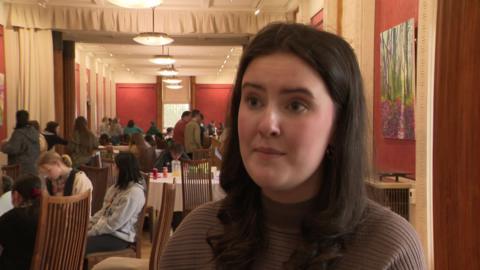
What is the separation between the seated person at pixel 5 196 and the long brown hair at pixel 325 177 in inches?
119

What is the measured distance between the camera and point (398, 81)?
14.0 feet

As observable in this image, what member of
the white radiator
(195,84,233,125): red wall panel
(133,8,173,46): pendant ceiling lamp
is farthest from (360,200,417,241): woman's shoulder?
(195,84,233,125): red wall panel

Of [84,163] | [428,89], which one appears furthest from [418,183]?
[84,163]

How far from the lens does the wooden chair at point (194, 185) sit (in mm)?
4996

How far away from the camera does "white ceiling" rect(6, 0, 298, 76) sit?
868cm

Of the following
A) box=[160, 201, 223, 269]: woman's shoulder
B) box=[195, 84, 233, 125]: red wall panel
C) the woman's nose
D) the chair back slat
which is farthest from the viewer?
box=[195, 84, 233, 125]: red wall panel

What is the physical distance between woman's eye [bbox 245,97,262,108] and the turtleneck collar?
188mm

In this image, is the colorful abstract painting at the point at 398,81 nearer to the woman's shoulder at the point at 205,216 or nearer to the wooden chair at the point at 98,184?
the wooden chair at the point at 98,184

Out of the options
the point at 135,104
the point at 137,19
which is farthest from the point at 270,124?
the point at 135,104

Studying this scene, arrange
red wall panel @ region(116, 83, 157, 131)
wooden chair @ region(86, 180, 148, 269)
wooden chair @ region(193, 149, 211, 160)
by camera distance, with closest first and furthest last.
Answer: wooden chair @ region(86, 180, 148, 269) → wooden chair @ region(193, 149, 211, 160) → red wall panel @ region(116, 83, 157, 131)

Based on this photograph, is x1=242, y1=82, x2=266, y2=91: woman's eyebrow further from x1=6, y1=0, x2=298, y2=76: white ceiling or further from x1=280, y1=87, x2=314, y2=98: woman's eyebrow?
x1=6, y1=0, x2=298, y2=76: white ceiling

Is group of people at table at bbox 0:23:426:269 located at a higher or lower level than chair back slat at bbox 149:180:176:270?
higher

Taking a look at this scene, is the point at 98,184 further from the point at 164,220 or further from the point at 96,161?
the point at 96,161

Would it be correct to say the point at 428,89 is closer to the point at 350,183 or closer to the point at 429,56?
the point at 429,56
